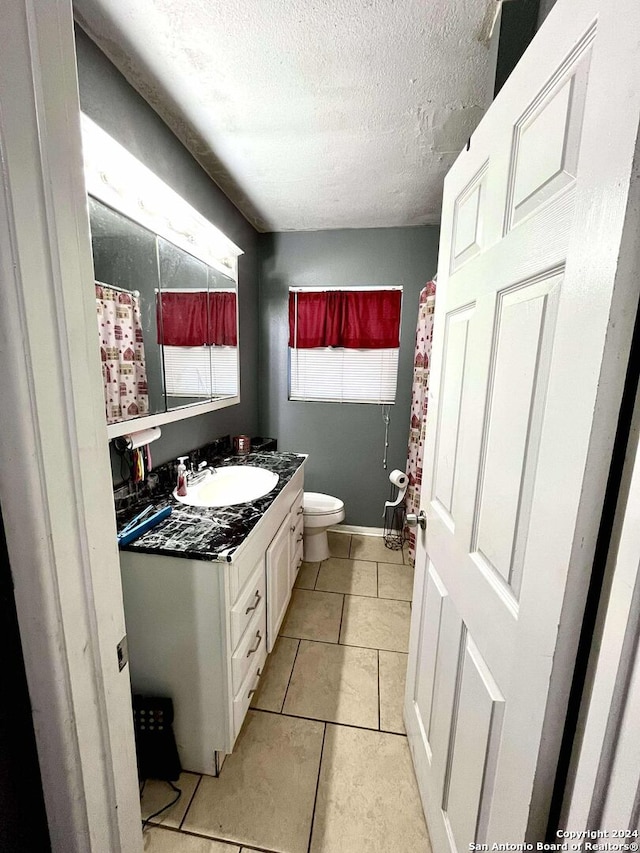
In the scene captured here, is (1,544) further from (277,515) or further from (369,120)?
(369,120)

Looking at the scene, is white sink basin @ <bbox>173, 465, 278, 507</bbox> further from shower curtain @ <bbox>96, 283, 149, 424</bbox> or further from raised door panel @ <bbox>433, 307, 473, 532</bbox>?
raised door panel @ <bbox>433, 307, 473, 532</bbox>

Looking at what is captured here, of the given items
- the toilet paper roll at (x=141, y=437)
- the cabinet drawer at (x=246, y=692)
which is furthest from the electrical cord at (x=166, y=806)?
the toilet paper roll at (x=141, y=437)

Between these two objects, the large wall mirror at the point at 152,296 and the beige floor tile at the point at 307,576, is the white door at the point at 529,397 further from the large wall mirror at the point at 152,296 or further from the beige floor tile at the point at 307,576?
the beige floor tile at the point at 307,576

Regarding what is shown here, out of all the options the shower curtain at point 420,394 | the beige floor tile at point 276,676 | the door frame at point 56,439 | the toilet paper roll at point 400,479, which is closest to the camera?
the door frame at point 56,439

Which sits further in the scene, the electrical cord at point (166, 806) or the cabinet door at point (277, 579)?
the cabinet door at point (277, 579)

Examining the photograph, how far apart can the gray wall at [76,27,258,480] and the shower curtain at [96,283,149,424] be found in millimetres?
282

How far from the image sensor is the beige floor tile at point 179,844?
1030mm

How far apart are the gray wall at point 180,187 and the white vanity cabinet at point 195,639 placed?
0.51 metres

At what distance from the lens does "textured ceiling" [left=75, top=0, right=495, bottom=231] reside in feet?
3.39

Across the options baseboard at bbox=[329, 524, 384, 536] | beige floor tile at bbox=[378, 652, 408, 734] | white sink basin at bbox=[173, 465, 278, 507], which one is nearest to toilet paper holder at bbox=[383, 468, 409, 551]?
baseboard at bbox=[329, 524, 384, 536]

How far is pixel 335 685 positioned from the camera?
1.58 meters

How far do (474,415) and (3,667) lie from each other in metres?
0.98

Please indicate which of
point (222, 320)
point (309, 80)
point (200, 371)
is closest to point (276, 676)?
point (200, 371)

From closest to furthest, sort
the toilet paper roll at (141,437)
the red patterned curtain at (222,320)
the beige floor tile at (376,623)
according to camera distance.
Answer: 1. the toilet paper roll at (141,437)
2. the beige floor tile at (376,623)
3. the red patterned curtain at (222,320)
